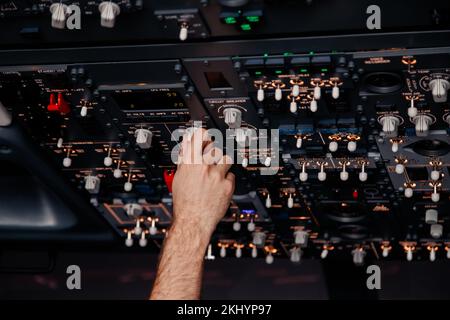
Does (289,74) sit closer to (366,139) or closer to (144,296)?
(366,139)

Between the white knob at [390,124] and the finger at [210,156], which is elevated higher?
the white knob at [390,124]

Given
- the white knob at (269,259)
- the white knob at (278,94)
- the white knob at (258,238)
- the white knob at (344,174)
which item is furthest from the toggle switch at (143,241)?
the white knob at (278,94)

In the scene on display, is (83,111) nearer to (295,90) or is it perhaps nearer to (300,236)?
(295,90)

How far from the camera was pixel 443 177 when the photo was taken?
5434 mm

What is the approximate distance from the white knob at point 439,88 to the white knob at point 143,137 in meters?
1.65

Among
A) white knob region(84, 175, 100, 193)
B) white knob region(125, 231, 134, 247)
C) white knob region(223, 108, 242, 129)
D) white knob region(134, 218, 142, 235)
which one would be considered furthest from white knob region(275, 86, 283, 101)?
white knob region(125, 231, 134, 247)

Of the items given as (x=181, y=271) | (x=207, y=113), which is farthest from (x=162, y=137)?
(x=181, y=271)

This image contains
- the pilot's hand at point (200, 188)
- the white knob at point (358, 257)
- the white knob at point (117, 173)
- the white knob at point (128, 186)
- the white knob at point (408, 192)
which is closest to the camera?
the pilot's hand at point (200, 188)

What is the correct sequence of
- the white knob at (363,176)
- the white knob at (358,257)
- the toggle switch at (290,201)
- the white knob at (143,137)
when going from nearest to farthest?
the white knob at (143,137), the white knob at (363,176), the toggle switch at (290,201), the white knob at (358,257)

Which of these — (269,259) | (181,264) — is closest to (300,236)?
(269,259)

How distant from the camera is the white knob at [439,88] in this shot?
446cm

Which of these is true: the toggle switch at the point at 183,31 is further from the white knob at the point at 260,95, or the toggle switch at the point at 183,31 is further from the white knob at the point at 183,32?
the white knob at the point at 260,95

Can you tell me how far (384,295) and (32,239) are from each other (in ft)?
8.75

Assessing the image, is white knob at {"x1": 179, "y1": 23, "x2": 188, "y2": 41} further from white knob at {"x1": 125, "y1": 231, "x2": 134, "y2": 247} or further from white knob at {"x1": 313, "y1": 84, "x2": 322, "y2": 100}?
white knob at {"x1": 125, "y1": 231, "x2": 134, "y2": 247}
